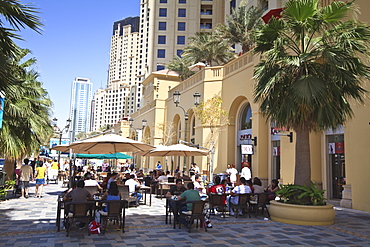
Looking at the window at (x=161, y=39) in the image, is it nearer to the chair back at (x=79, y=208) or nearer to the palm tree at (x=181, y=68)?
the palm tree at (x=181, y=68)

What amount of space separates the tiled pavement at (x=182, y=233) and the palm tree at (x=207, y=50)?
79.7ft

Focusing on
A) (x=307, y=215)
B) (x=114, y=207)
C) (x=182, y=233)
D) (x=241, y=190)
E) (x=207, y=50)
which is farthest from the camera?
(x=207, y=50)

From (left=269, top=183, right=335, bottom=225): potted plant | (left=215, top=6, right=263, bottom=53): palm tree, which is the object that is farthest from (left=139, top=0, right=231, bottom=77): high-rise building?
(left=269, top=183, right=335, bottom=225): potted plant

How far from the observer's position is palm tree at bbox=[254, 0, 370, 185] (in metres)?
9.36

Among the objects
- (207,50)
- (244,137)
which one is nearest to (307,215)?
(244,137)

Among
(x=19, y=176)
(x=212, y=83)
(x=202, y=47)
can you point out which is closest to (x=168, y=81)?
(x=202, y=47)

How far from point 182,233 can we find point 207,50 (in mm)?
26722

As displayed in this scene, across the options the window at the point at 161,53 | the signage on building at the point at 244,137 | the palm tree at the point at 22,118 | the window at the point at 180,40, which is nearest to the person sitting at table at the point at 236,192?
the palm tree at the point at 22,118

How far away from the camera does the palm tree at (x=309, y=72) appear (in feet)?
30.7

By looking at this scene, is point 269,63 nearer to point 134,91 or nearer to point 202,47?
point 202,47

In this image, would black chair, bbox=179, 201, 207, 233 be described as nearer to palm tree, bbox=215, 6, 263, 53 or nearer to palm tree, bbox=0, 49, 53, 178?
palm tree, bbox=0, 49, 53, 178

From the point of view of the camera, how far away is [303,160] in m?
10.3

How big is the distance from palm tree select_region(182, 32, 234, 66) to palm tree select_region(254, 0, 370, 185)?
72.9 feet

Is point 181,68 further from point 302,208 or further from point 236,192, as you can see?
point 302,208
